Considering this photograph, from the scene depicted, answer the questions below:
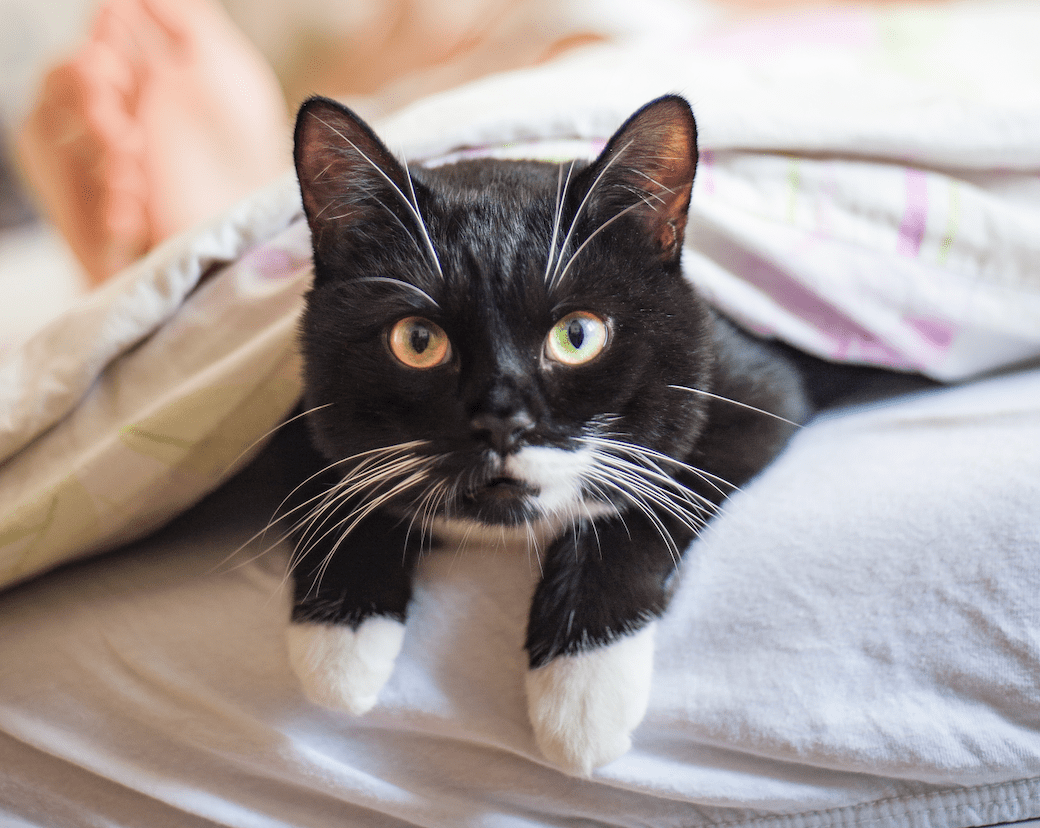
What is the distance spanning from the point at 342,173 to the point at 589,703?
1.61ft

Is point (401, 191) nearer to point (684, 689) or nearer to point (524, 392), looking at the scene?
point (524, 392)

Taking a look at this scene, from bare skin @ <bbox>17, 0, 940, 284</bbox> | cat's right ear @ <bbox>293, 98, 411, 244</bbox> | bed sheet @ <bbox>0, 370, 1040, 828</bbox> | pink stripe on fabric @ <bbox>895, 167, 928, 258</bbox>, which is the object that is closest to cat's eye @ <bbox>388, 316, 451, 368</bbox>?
cat's right ear @ <bbox>293, 98, 411, 244</bbox>

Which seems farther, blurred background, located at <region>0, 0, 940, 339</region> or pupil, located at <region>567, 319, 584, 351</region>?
blurred background, located at <region>0, 0, 940, 339</region>

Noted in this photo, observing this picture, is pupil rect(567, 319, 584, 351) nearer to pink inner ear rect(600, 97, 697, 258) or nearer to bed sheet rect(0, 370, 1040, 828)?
pink inner ear rect(600, 97, 697, 258)

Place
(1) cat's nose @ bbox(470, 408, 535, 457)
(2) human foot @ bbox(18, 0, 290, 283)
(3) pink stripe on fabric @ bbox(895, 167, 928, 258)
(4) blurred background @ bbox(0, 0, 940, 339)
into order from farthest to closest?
(4) blurred background @ bbox(0, 0, 940, 339), (2) human foot @ bbox(18, 0, 290, 283), (3) pink stripe on fabric @ bbox(895, 167, 928, 258), (1) cat's nose @ bbox(470, 408, 535, 457)

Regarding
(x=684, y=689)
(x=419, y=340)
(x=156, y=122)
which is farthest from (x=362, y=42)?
(x=684, y=689)

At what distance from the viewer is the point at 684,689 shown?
0.63 m

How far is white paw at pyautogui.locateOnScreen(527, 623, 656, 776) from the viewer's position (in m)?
0.58

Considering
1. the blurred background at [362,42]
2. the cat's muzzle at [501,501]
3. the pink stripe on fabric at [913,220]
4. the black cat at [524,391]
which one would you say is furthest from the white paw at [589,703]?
the blurred background at [362,42]

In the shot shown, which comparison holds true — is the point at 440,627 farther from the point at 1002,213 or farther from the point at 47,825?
the point at 1002,213

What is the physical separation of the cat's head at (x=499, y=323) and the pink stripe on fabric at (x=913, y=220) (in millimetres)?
292

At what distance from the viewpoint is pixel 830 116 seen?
80 cm

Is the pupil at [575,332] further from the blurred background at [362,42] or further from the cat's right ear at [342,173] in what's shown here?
the blurred background at [362,42]

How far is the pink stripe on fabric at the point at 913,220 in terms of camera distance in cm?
79
